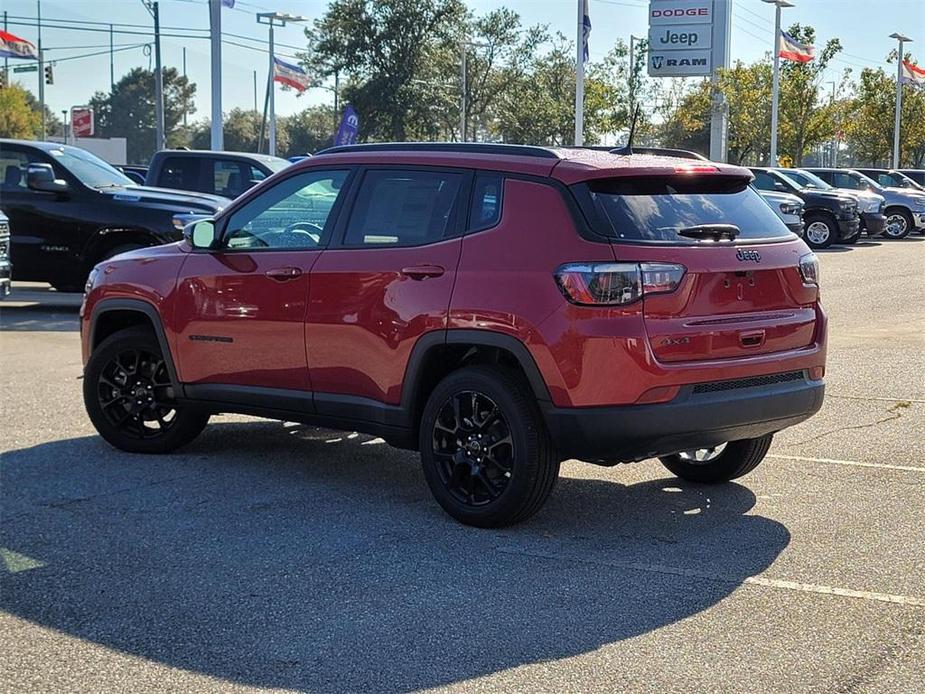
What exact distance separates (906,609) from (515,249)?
2.22 meters

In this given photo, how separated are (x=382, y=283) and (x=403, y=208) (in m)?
0.43

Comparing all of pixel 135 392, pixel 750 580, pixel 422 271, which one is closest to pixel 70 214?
pixel 135 392

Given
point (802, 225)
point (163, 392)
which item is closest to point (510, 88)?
point (802, 225)

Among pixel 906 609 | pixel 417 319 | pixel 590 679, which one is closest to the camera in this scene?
pixel 590 679

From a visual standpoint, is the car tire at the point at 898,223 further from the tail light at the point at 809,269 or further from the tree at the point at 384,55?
the tree at the point at 384,55

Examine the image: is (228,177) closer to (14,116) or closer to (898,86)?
(898,86)

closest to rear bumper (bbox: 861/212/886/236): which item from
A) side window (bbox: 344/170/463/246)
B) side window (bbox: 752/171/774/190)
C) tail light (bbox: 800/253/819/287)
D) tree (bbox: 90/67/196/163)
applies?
side window (bbox: 752/171/774/190)

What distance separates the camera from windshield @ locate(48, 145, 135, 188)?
1427cm

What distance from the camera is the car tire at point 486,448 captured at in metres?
5.47

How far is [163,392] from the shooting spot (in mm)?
7414

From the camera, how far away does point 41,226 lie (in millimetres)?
14016

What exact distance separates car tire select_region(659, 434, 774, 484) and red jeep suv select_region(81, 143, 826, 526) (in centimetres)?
1

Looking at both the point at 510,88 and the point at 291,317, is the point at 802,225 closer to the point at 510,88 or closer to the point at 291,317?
the point at 291,317

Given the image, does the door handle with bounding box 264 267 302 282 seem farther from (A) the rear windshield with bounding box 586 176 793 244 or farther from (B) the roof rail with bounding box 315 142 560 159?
(A) the rear windshield with bounding box 586 176 793 244
